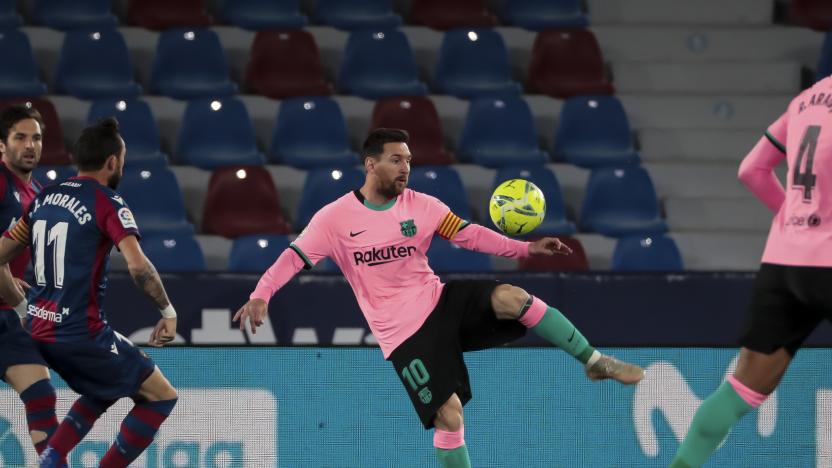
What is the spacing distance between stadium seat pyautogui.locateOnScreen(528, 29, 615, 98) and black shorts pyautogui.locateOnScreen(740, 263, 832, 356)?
5979 mm

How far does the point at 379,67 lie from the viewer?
10.8 metres

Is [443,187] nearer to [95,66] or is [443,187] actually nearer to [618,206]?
[618,206]

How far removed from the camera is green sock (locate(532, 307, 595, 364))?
6.05 metres

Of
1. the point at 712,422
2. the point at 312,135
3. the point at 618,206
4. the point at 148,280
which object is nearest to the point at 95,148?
the point at 148,280

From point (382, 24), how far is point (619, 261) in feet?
9.76

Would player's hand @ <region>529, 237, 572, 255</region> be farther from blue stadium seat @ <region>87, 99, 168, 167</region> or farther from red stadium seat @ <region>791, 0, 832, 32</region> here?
red stadium seat @ <region>791, 0, 832, 32</region>

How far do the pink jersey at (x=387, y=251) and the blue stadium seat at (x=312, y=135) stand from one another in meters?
3.94

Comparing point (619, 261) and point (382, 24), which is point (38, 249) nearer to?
point (619, 261)

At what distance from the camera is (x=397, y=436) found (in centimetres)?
690

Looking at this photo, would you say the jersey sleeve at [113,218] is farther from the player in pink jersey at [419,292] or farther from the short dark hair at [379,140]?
the short dark hair at [379,140]

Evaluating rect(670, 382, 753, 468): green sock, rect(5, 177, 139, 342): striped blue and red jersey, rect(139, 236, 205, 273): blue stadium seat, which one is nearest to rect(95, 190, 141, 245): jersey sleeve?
rect(5, 177, 139, 342): striped blue and red jersey

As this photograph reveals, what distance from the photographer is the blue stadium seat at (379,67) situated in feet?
35.4

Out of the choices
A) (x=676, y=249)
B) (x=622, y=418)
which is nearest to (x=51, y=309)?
(x=622, y=418)

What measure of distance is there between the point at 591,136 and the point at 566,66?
2.32 feet
